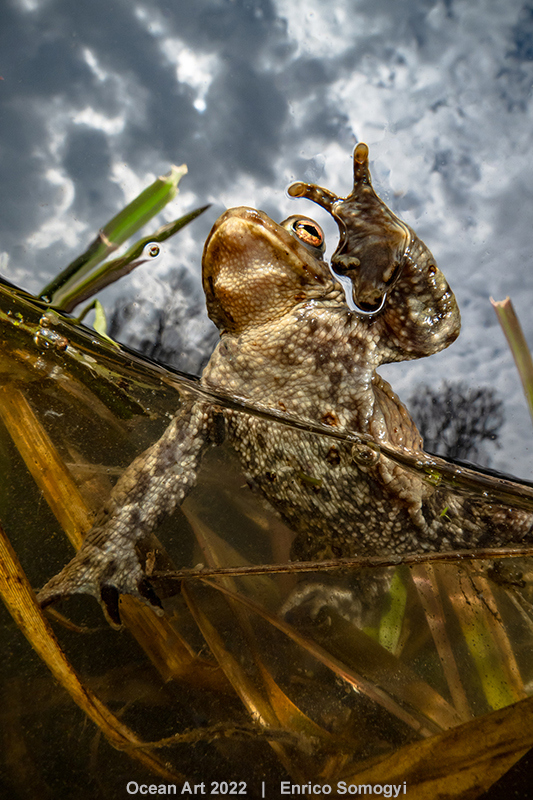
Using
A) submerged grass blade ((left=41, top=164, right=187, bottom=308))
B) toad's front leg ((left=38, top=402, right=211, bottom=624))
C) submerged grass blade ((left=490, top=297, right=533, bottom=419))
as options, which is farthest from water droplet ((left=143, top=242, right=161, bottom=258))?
submerged grass blade ((left=490, top=297, right=533, bottom=419))

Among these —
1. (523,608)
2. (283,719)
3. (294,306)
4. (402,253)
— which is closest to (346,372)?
(294,306)

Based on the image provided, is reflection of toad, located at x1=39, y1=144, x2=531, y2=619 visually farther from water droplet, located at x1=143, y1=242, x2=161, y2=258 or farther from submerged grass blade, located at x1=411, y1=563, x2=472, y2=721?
water droplet, located at x1=143, y1=242, x2=161, y2=258

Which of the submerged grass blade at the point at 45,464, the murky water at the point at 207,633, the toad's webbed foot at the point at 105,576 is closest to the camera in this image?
the murky water at the point at 207,633

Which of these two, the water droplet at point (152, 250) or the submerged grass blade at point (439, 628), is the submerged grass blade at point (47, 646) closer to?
the submerged grass blade at point (439, 628)

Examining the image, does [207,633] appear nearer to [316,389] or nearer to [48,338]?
[316,389]

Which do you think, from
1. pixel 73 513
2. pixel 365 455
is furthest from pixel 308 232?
pixel 73 513

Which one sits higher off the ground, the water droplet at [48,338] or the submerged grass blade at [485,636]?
the water droplet at [48,338]

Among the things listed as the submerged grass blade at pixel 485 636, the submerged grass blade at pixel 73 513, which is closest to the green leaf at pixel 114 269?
the submerged grass blade at pixel 73 513
